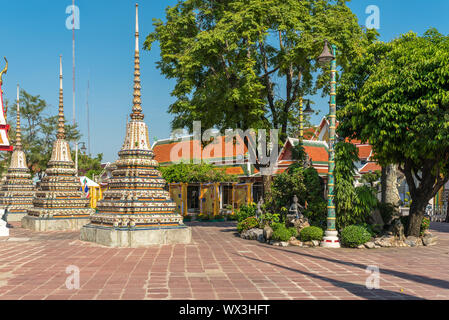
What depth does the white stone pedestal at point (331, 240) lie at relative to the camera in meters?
12.5

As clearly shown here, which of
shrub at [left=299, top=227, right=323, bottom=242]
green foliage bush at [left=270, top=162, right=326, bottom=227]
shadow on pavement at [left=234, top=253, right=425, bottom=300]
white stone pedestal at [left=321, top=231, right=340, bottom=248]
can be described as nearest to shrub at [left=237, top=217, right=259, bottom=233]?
green foliage bush at [left=270, top=162, right=326, bottom=227]

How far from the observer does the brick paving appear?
6586mm

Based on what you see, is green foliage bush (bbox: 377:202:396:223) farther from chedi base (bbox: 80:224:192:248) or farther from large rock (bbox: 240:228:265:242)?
chedi base (bbox: 80:224:192:248)

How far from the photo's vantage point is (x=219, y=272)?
27.4 feet

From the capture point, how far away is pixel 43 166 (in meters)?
33.7

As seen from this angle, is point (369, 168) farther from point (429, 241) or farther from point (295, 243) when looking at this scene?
point (295, 243)

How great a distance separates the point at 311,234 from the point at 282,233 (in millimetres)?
878

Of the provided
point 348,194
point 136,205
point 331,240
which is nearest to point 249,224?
→ point 331,240

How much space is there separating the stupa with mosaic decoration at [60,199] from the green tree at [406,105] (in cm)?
1173

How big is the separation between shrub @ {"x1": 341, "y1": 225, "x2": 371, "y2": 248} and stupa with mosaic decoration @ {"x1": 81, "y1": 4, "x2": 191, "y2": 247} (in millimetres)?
4607

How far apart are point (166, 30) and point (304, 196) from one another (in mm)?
9184

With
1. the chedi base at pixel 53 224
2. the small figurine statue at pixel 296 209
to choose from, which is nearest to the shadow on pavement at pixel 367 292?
the small figurine statue at pixel 296 209

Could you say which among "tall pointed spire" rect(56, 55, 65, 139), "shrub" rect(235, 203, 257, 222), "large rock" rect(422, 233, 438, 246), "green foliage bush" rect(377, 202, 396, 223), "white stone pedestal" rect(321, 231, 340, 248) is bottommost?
"large rock" rect(422, 233, 438, 246)

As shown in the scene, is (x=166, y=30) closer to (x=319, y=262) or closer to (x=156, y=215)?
(x=156, y=215)
